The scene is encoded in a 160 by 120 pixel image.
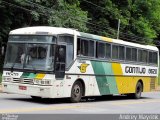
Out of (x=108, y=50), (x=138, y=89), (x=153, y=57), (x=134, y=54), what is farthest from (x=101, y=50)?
(x=153, y=57)

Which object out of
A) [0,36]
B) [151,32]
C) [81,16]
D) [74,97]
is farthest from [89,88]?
[151,32]

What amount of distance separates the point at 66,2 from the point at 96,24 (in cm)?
1013

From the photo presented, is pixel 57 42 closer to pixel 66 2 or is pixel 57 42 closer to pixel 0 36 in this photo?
pixel 0 36

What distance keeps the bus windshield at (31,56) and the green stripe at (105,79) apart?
3.31 meters

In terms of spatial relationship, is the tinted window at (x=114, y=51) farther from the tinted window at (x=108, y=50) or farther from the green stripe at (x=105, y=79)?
the green stripe at (x=105, y=79)

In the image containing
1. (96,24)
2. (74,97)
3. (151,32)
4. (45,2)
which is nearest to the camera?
(74,97)

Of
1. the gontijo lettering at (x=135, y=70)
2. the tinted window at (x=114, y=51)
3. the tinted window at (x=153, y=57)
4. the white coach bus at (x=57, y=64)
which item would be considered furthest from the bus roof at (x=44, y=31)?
the tinted window at (x=153, y=57)

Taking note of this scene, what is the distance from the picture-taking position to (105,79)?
75.9 ft

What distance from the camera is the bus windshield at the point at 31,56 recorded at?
61.8ft

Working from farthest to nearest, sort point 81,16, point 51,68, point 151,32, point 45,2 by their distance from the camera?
point 151,32
point 81,16
point 45,2
point 51,68

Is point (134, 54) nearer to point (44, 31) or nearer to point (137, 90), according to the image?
point (137, 90)

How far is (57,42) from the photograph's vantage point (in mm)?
19203

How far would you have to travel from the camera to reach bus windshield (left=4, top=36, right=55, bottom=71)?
18844mm

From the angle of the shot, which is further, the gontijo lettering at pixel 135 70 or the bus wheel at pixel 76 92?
the gontijo lettering at pixel 135 70
